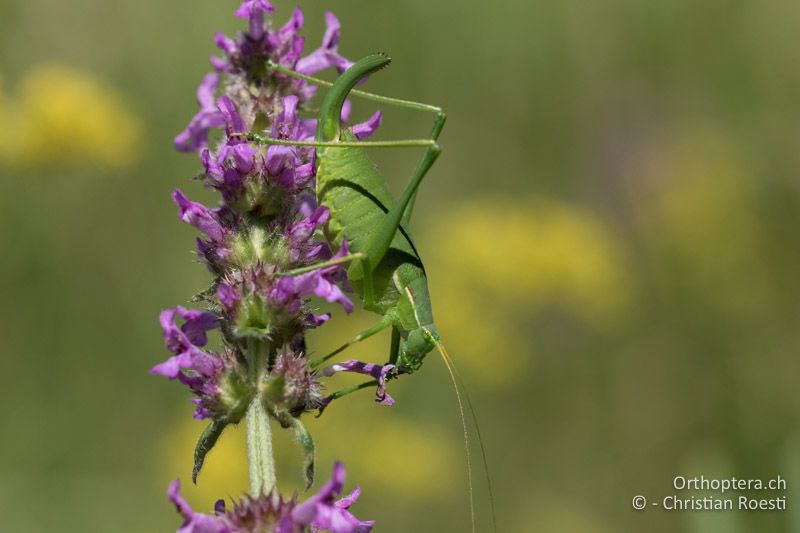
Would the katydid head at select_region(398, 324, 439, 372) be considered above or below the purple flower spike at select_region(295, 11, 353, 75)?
below

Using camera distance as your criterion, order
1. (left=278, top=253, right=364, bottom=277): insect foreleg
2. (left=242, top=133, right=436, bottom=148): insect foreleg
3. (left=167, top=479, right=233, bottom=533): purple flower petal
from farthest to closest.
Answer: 1. (left=242, top=133, right=436, bottom=148): insect foreleg
2. (left=278, top=253, right=364, bottom=277): insect foreleg
3. (left=167, top=479, right=233, bottom=533): purple flower petal

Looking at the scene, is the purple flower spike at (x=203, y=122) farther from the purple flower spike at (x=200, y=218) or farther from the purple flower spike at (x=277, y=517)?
the purple flower spike at (x=277, y=517)

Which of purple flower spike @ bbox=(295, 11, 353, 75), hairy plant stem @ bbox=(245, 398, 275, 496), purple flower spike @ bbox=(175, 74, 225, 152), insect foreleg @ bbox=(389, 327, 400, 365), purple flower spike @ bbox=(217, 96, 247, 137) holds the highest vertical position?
purple flower spike @ bbox=(295, 11, 353, 75)

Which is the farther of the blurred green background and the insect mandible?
the blurred green background

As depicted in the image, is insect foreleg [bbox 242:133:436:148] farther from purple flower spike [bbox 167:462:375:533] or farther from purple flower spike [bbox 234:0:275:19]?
purple flower spike [bbox 167:462:375:533]

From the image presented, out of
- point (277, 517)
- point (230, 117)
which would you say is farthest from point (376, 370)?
point (230, 117)

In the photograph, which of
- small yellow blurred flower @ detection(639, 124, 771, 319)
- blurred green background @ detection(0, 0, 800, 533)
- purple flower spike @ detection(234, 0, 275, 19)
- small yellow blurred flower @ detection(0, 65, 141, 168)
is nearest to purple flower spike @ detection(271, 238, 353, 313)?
purple flower spike @ detection(234, 0, 275, 19)

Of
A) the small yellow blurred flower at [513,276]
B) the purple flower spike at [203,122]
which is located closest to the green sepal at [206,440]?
the purple flower spike at [203,122]
